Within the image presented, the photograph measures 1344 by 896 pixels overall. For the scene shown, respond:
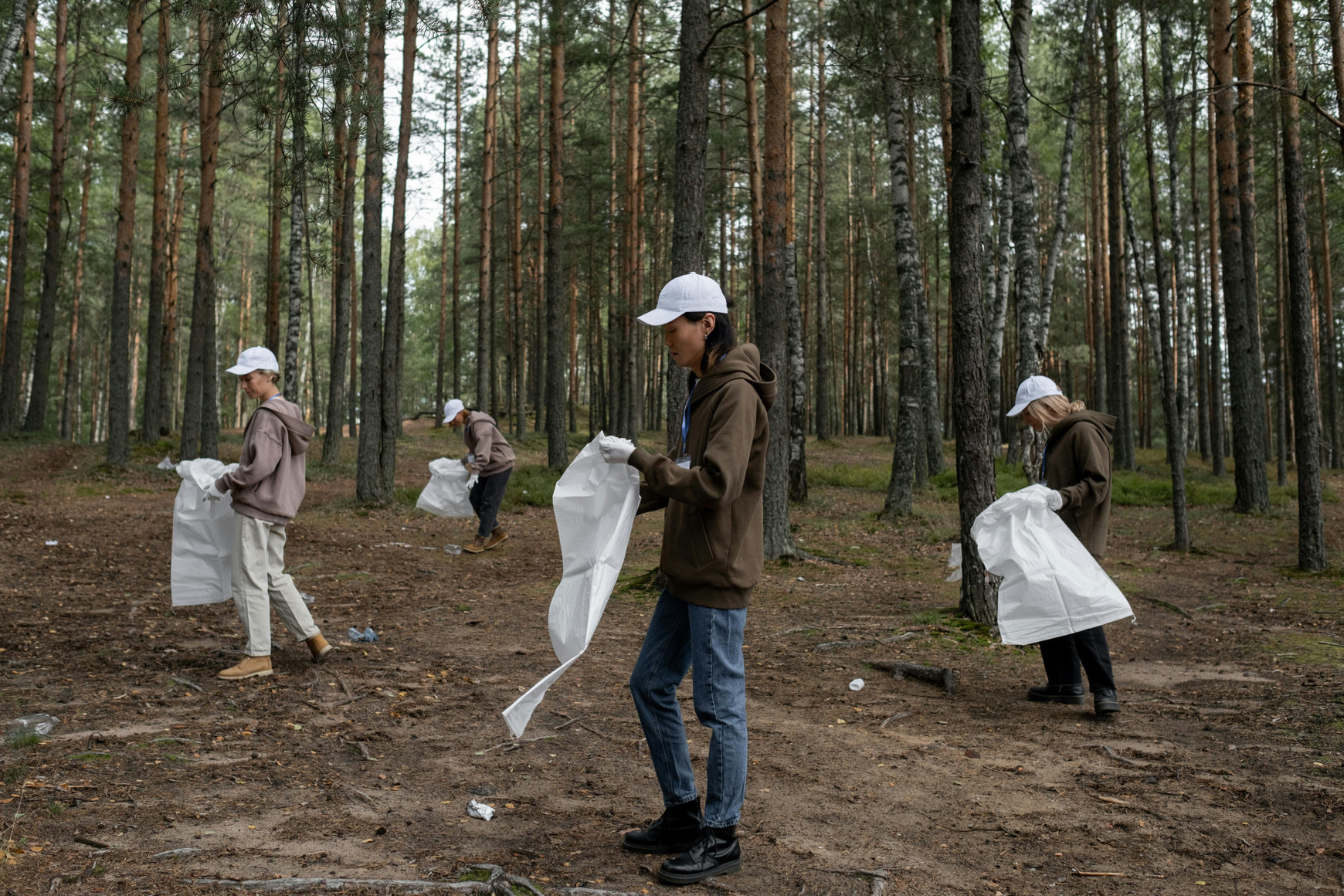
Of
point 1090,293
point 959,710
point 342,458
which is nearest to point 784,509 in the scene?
point 959,710

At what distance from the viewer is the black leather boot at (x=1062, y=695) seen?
548 centimetres

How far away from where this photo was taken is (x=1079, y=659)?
17.9 feet

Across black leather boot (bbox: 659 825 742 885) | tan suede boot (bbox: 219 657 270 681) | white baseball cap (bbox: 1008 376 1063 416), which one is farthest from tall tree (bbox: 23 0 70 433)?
black leather boot (bbox: 659 825 742 885)

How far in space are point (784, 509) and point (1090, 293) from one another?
24.7 metres

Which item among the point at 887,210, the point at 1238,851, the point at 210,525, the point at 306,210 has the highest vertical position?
the point at 887,210

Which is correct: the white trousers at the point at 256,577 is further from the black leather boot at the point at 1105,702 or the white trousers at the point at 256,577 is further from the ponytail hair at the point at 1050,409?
the black leather boot at the point at 1105,702

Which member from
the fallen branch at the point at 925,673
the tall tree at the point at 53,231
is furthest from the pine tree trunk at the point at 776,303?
the tall tree at the point at 53,231

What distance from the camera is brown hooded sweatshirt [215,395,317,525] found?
5.65 metres

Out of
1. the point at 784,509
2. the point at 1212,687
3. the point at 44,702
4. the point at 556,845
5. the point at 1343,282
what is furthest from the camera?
the point at 1343,282

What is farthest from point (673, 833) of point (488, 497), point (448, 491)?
point (448, 491)

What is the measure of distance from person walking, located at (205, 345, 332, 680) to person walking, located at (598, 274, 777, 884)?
3.35 m

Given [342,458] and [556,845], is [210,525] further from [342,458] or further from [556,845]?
[342,458]

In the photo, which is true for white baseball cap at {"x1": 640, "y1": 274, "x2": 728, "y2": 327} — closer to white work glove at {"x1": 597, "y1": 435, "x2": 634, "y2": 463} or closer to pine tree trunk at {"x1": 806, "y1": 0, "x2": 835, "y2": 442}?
white work glove at {"x1": 597, "y1": 435, "x2": 634, "y2": 463}

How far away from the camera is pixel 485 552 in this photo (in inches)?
466
